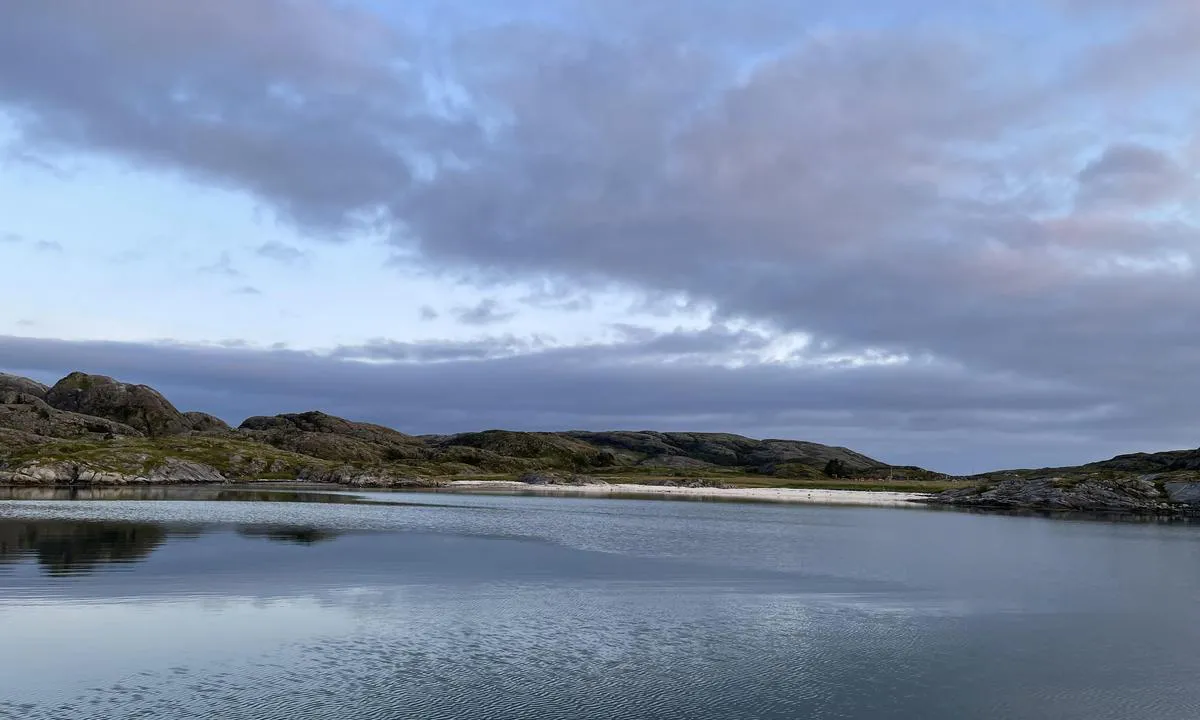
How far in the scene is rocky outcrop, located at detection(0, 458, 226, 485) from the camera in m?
156

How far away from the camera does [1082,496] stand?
142875mm

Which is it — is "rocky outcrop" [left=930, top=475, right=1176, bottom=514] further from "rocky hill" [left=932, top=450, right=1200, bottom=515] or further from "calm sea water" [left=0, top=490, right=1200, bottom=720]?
"calm sea water" [left=0, top=490, right=1200, bottom=720]

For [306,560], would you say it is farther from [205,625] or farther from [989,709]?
[989,709]

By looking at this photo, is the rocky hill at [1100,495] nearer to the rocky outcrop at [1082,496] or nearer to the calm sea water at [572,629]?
the rocky outcrop at [1082,496]

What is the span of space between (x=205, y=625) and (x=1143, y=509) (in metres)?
152

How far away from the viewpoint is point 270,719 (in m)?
20.3

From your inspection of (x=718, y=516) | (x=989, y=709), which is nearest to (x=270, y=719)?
(x=989, y=709)

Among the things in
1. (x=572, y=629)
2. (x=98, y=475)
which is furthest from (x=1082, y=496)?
(x=98, y=475)

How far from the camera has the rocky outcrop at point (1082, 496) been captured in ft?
456

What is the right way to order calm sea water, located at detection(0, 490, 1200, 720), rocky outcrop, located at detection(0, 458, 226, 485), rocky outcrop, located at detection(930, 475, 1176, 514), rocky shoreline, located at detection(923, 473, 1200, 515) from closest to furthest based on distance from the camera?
1. calm sea water, located at detection(0, 490, 1200, 720)
2. rocky shoreline, located at detection(923, 473, 1200, 515)
3. rocky outcrop, located at detection(930, 475, 1176, 514)
4. rocky outcrop, located at detection(0, 458, 226, 485)

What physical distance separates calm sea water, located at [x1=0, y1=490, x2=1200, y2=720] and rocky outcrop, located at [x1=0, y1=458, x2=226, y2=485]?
114148 mm

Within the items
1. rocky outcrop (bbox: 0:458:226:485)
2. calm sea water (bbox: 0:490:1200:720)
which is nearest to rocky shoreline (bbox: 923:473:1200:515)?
calm sea water (bbox: 0:490:1200:720)

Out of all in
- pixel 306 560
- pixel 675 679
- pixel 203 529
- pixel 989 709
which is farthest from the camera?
pixel 203 529

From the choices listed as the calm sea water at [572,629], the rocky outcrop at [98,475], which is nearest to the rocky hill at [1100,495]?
the calm sea water at [572,629]
